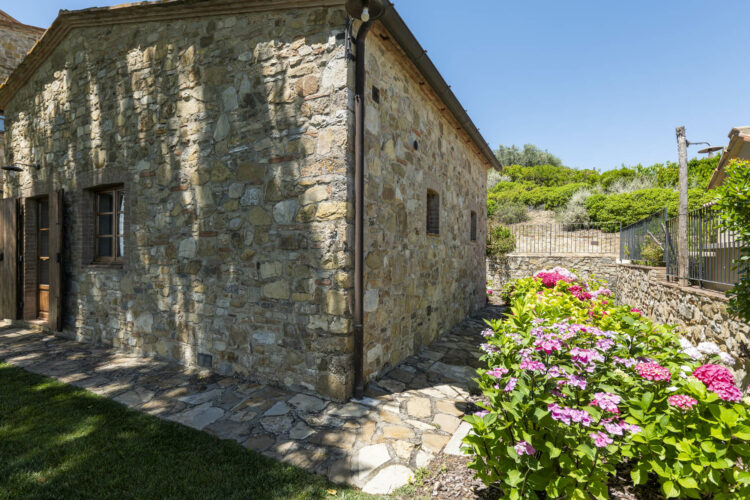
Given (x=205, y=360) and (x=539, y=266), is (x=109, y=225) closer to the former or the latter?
(x=205, y=360)

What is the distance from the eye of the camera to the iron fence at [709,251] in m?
3.97

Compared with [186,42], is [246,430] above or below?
below

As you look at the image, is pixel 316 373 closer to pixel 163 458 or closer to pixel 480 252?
pixel 163 458

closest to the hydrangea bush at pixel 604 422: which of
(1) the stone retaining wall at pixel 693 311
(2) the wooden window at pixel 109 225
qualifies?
(1) the stone retaining wall at pixel 693 311

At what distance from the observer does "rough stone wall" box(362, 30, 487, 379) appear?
3.96 metres

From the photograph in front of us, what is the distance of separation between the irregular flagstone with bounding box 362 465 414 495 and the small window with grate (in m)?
4.10

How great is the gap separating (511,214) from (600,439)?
61.9 ft

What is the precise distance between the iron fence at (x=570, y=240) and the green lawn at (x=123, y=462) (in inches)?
551

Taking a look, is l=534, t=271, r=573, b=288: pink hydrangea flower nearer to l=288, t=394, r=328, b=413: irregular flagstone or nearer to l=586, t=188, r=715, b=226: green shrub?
l=288, t=394, r=328, b=413: irregular flagstone

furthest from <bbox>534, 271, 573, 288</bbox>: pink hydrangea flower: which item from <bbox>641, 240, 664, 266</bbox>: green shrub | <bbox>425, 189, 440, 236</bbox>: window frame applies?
<bbox>641, 240, 664, 266</bbox>: green shrub

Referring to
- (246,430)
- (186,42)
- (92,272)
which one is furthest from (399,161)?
(92,272)

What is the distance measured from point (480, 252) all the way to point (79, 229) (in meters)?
8.46

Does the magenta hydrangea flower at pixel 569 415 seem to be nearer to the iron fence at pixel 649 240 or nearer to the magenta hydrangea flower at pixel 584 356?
the magenta hydrangea flower at pixel 584 356

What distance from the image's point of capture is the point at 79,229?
5703 mm
